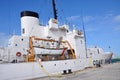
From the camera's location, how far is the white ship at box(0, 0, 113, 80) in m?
17.6

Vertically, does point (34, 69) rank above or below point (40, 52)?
below

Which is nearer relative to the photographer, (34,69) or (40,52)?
(34,69)

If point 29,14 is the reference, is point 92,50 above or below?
below

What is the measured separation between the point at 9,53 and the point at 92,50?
19697 millimetres

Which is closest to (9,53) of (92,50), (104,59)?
(92,50)

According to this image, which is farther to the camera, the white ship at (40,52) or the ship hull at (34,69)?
the white ship at (40,52)

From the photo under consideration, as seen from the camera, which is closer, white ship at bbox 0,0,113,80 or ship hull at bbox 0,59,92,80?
ship hull at bbox 0,59,92,80

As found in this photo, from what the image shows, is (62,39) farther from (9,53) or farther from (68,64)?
(9,53)

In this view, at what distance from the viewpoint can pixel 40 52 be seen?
2100cm

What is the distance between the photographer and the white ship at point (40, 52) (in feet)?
57.9

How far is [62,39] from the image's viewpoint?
2697 centimetres

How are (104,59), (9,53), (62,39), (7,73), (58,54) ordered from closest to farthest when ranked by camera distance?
(7,73) → (9,53) → (58,54) → (62,39) → (104,59)

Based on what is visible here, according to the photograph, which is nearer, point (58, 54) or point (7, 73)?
point (7, 73)

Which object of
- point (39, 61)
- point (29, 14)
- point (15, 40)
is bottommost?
point (39, 61)
